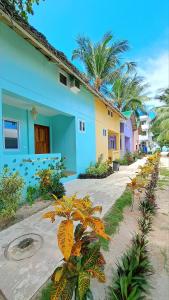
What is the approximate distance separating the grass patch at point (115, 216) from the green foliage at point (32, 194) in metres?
2.46

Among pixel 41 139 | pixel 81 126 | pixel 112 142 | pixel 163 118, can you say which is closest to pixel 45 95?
pixel 41 139

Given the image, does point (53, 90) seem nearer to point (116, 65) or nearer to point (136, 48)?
point (116, 65)

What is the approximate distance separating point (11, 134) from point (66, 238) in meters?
7.06

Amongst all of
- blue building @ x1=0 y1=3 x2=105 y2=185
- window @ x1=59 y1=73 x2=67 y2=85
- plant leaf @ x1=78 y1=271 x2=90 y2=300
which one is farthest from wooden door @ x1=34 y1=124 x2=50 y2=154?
plant leaf @ x1=78 y1=271 x2=90 y2=300

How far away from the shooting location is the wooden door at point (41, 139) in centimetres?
985

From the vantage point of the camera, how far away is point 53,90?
7.99m

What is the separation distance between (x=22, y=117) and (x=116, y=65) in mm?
13249

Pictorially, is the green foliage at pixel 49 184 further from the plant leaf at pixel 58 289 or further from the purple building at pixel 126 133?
the purple building at pixel 126 133

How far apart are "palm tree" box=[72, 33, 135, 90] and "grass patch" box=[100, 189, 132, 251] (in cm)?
1390

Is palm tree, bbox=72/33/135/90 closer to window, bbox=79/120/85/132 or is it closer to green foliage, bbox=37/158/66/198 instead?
window, bbox=79/120/85/132

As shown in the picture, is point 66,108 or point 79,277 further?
point 66,108

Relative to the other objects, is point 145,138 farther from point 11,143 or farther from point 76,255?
point 76,255

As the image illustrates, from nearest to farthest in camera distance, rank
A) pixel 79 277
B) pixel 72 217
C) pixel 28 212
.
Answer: pixel 79 277 < pixel 72 217 < pixel 28 212

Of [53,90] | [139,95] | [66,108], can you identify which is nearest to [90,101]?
[66,108]
